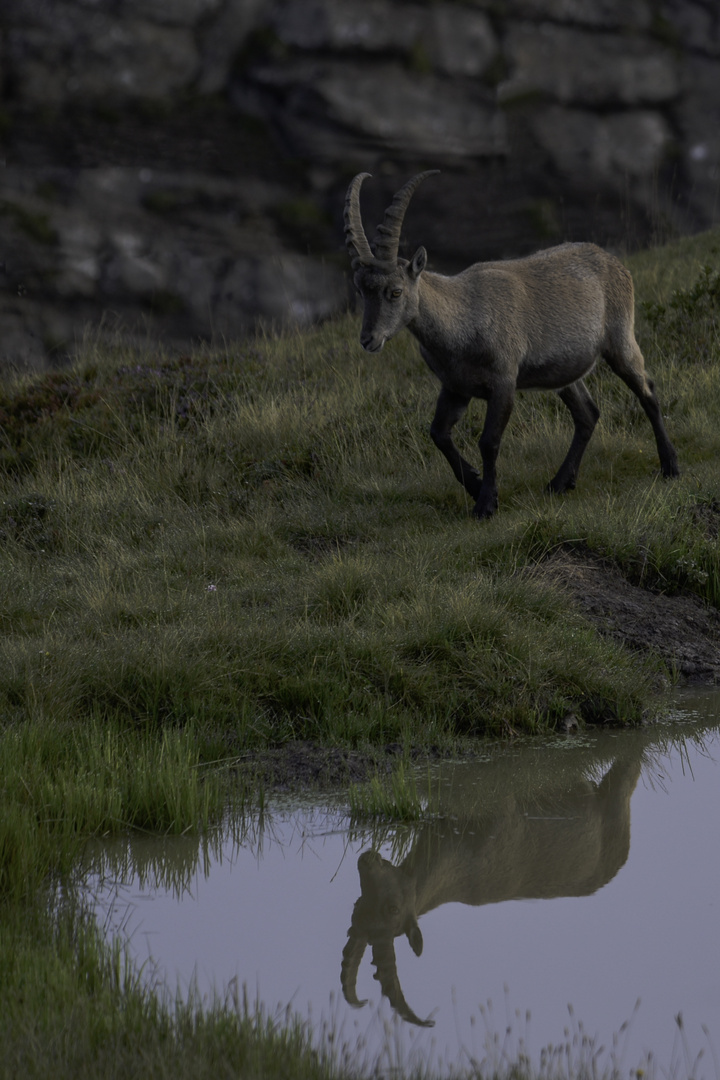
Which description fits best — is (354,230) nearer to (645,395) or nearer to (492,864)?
(645,395)

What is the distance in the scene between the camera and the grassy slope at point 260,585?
4242 mm

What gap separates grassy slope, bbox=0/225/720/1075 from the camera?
424 cm

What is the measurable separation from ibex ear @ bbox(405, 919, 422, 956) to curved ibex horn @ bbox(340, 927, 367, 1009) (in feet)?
0.44

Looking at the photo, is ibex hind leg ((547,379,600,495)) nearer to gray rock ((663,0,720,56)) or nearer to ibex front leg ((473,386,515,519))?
ibex front leg ((473,386,515,519))

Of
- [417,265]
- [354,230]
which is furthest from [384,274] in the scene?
[354,230]

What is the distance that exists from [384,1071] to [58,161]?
1968 centimetres

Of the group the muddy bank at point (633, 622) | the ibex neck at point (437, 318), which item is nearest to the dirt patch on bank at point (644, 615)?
the muddy bank at point (633, 622)

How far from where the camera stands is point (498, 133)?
20578mm

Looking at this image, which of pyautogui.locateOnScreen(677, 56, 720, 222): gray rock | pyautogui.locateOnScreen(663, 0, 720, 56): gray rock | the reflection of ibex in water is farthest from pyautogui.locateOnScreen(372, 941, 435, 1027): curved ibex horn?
pyautogui.locateOnScreen(663, 0, 720, 56): gray rock

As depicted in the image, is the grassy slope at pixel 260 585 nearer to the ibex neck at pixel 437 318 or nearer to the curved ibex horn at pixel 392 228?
the ibex neck at pixel 437 318

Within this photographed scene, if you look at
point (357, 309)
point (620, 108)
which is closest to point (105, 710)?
point (357, 309)

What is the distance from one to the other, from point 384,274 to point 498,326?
0.92m

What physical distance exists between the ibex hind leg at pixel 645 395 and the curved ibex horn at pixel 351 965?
6021 mm

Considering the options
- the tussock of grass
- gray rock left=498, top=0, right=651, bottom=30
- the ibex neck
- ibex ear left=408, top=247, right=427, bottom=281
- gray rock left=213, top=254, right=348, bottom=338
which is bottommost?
the tussock of grass
